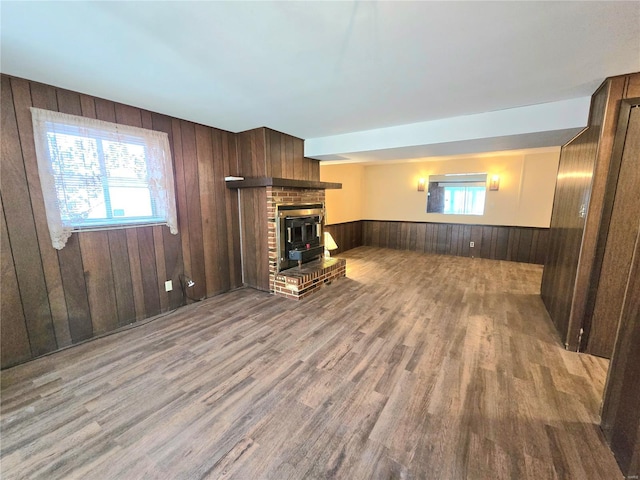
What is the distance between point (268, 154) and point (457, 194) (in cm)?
466

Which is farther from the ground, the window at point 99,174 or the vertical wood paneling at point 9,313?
the window at point 99,174

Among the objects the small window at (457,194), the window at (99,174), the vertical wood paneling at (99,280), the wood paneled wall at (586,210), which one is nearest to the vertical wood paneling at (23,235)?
the window at (99,174)

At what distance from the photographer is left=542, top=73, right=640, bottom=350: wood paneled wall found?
6.57ft

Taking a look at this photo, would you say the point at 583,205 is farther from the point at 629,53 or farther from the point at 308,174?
the point at 308,174

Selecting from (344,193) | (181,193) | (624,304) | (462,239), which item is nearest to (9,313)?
(181,193)

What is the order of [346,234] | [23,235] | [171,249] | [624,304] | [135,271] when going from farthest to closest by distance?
[346,234]
[171,249]
[135,271]
[23,235]
[624,304]

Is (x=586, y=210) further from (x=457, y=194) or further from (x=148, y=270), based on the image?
(x=148, y=270)

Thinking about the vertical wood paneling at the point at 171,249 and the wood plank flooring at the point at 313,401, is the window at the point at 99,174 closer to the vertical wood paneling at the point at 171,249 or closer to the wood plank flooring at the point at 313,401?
the vertical wood paneling at the point at 171,249

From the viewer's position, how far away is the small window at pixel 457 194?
228 inches

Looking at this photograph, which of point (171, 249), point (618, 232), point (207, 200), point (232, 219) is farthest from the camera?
point (232, 219)

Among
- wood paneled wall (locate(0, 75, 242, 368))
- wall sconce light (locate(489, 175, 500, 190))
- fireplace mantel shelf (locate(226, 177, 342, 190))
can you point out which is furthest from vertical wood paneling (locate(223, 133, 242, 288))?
wall sconce light (locate(489, 175, 500, 190))

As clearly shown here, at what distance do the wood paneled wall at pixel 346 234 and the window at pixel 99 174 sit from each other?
3.50 metres

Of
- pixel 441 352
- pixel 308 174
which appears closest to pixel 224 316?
pixel 441 352

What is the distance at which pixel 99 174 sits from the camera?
8.12 ft
